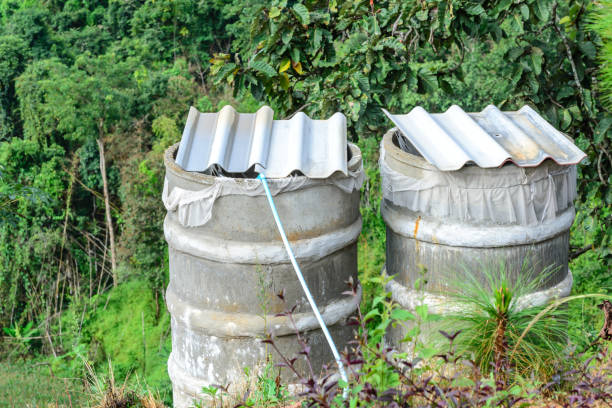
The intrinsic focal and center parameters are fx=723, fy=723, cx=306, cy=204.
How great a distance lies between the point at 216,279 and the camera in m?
3.16

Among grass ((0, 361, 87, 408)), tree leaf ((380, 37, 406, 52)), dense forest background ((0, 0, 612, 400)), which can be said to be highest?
tree leaf ((380, 37, 406, 52))

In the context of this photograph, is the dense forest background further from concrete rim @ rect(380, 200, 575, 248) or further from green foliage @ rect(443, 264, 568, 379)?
Result: green foliage @ rect(443, 264, 568, 379)

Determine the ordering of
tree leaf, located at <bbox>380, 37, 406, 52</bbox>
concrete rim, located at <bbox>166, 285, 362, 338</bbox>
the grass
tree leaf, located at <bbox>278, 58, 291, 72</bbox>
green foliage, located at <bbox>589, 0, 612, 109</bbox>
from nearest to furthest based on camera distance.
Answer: concrete rim, located at <bbox>166, 285, 362, 338</bbox>, green foliage, located at <bbox>589, 0, 612, 109</bbox>, tree leaf, located at <bbox>380, 37, 406, 52</bbox>, tree leaf, located at <bbox>278, 58, 291, 72</bbox>, the grass

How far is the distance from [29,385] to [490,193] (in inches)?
268

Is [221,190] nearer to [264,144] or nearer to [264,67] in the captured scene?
[264,144]

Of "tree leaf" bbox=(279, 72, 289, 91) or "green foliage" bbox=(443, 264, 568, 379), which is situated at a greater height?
"tree leaf" bbox=(279, 72, 289, 91)

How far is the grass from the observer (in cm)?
705

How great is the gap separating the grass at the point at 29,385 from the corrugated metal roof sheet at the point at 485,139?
4.54 m

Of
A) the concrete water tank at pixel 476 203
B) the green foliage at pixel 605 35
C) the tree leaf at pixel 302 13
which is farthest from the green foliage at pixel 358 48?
the concrete water tank at pixel 476 203

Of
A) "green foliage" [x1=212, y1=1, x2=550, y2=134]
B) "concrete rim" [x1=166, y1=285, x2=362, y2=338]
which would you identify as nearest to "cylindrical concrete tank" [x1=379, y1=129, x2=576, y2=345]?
"concrete rim" [x1=166, y1=285, x2=362, y2=338]

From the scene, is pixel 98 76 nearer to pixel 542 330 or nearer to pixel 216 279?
pixel 216 279

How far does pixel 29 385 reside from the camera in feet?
27.1

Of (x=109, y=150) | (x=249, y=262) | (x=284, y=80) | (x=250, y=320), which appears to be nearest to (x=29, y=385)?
(x=109, y=150)

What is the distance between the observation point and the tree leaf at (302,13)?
441 centimetres
